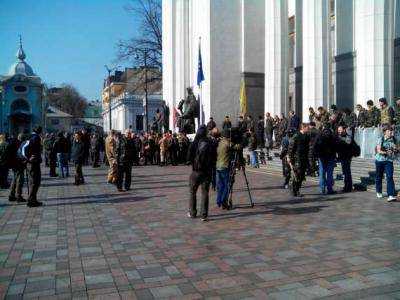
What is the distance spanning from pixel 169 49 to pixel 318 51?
1850cm

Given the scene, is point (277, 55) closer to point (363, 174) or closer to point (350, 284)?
point (363, 174)

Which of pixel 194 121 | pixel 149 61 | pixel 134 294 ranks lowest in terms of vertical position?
pixel 134 294

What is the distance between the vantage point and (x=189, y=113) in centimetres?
2814

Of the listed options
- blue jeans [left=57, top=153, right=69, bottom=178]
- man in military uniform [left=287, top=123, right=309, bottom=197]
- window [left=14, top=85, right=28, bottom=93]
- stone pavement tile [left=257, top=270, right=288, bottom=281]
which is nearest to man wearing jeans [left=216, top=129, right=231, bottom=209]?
man in military uniform [left=287, top=123, right=309, bottom=197]

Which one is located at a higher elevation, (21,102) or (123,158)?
(21,102)

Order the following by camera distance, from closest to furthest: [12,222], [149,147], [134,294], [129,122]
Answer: [134,294]
[12,222]
[149,147]
[129,122]

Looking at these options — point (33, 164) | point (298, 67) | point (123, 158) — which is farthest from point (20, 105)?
point (33, 164)

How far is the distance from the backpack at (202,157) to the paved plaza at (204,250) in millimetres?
1093

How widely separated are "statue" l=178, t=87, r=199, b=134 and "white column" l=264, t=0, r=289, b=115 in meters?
4.63

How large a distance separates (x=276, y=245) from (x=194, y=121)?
2292 centimetres

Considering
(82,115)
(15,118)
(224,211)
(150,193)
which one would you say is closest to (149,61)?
(150,193)

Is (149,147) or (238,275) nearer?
(238,275)

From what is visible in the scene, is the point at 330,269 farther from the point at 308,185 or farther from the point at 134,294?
the point at 308,185

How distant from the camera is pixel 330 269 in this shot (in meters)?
5.86
